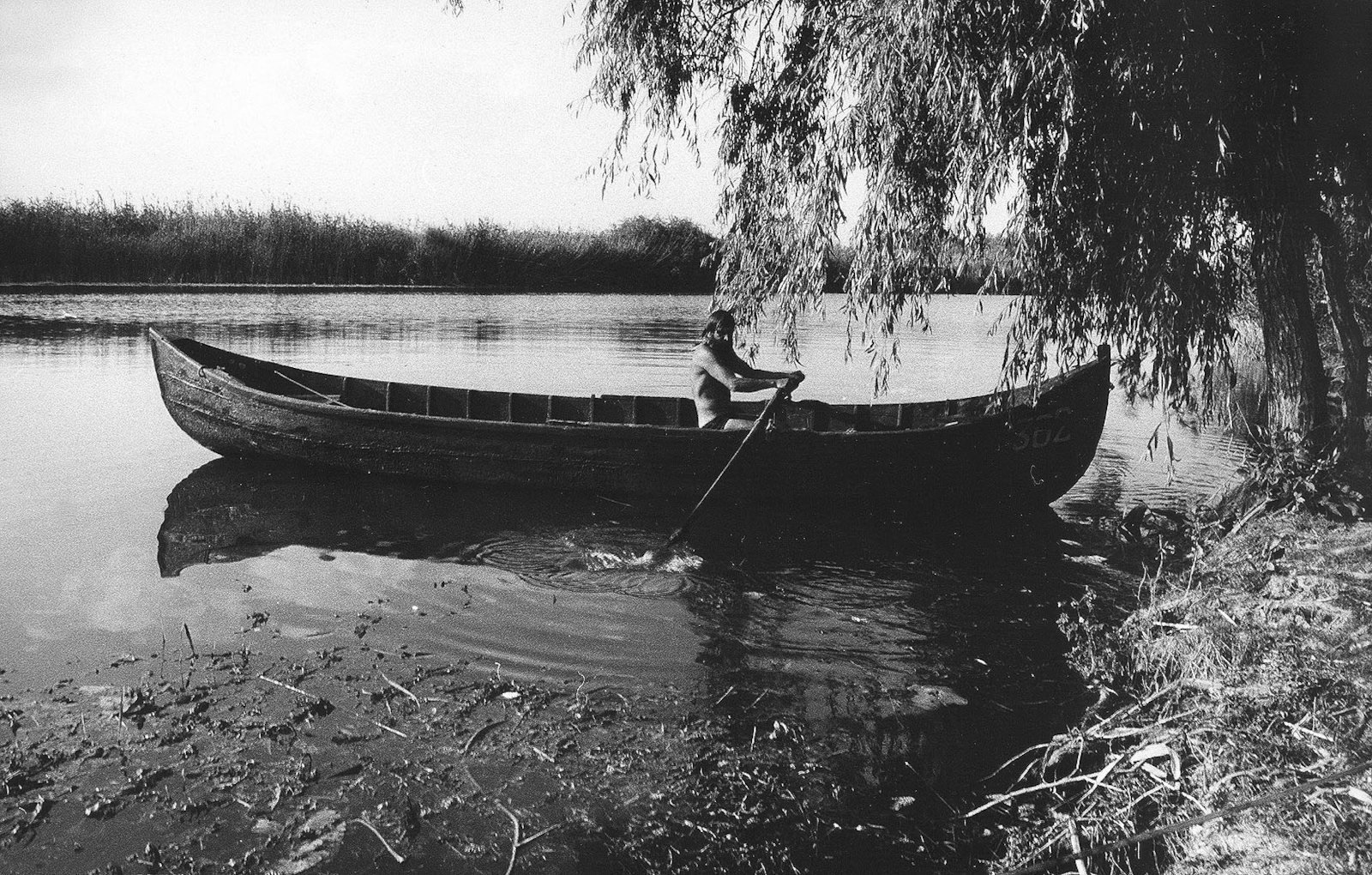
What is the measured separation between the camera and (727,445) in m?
8.30

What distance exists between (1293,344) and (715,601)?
4582 mm

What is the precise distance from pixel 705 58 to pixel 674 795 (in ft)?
21.1

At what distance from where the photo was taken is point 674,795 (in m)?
3.80

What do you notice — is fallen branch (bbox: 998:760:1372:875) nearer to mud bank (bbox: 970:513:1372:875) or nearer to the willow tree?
mud bank (bbox: 970:513:1372:875)

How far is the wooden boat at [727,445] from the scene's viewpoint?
8148mm

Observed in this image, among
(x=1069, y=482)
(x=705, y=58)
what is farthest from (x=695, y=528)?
(x=705, y=58)

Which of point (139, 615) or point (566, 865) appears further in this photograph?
point (139, 615)

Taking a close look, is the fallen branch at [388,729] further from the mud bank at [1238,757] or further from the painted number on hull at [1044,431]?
the painted number on hull at [1044,431]

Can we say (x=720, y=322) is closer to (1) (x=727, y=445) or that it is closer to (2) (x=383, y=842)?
(1) (x=727, y=445)

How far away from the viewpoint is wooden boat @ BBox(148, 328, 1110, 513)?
8148 mm

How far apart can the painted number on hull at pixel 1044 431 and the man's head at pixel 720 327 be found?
2.63 metres

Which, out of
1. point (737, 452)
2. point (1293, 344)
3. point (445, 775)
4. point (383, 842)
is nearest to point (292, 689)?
point (445, 775)

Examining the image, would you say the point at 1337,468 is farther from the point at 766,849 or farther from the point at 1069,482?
the point at 766,849

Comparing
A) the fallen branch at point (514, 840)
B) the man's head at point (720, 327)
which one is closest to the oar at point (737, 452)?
the man's head at point (720, 327)
